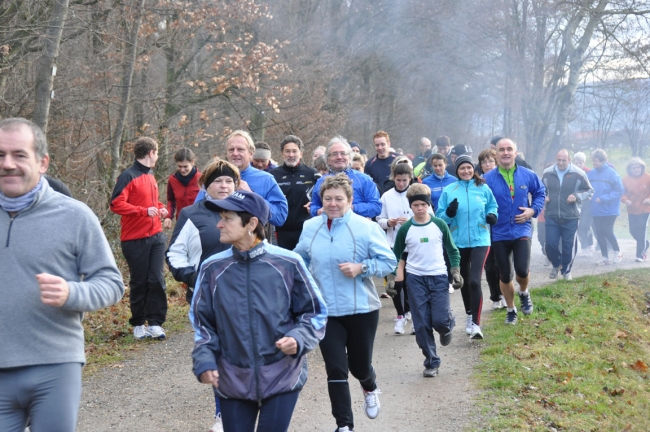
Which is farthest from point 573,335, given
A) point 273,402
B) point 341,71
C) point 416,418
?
point 341,71

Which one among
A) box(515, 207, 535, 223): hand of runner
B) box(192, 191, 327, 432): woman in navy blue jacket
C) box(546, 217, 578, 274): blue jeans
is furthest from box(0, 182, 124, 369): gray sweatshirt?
box(546, 217, 578, 274): blue jeans

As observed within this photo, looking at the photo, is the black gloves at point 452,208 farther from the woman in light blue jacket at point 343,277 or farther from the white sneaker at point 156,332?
the white sneaker at point 156,332

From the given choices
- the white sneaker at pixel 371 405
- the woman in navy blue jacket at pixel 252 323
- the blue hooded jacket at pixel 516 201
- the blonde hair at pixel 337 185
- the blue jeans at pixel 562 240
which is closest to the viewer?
the woman in navy blue jacket at pixel 252 323

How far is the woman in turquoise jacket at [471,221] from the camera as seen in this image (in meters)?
8.70

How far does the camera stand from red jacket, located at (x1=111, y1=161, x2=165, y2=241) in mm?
8703

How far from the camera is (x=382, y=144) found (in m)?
11.5

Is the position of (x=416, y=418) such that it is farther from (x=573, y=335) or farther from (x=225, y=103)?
(x=225, y=103)

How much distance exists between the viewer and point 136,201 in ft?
29.1

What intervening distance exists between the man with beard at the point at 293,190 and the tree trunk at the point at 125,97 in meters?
4.38

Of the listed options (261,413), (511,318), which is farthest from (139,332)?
(261,413)

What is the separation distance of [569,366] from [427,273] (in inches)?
71.0

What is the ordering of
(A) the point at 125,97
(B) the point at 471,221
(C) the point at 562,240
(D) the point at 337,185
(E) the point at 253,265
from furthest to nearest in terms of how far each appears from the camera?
(C) the point at 562,240 → (A) the point at 125,97 → (B) the point at 471,221 → (D) the point at 337,185 → (E) the point at 253,265

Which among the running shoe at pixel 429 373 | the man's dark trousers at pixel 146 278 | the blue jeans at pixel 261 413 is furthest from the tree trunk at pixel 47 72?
the blue jeans at pixel 261 413

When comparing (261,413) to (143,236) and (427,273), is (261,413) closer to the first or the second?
(427,273)
